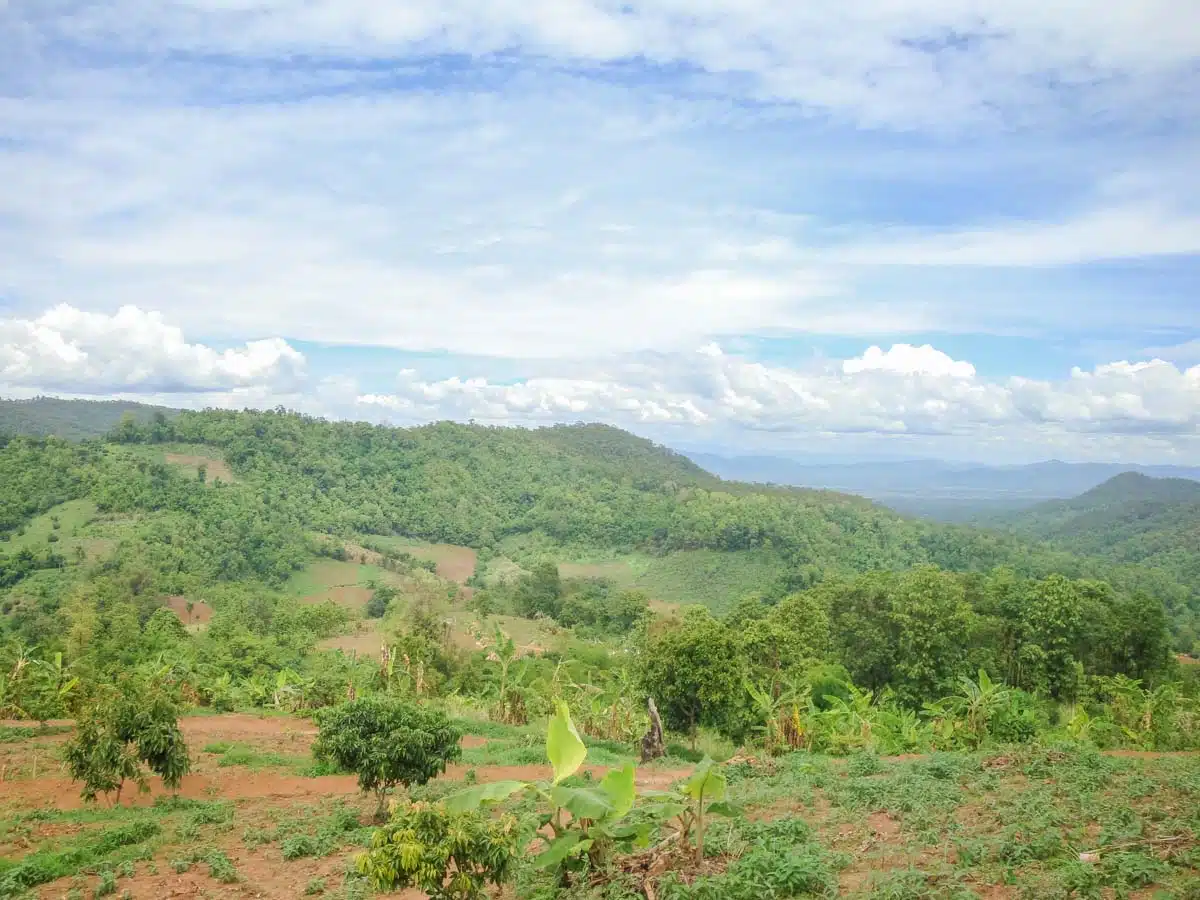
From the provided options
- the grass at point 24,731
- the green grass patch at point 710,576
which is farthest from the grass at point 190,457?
the grass at point 24,731

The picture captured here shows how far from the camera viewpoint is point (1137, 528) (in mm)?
99500

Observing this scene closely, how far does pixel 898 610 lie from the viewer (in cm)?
2828

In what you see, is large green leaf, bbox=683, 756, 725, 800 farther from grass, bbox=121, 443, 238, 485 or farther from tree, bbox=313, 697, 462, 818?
grass, bbox=121, 443, 238, 485

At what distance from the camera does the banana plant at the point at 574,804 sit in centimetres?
599

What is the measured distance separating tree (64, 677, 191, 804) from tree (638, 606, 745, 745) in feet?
33.7

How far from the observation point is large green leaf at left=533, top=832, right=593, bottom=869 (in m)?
6.04

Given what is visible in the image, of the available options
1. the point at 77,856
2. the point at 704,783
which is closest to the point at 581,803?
the point at 704,783

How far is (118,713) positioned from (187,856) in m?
2.88

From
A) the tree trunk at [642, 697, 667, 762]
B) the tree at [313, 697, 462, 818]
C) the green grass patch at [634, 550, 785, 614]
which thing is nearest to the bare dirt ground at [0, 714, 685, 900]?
the tree at [313, 697, 462, 818]

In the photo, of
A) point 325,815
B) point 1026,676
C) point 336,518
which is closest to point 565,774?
point 325,815

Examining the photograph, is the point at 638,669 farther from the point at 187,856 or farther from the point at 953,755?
the point at 187,856

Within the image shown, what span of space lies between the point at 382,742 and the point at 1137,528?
116m

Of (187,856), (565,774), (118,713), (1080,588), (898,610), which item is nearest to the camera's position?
(565,774)

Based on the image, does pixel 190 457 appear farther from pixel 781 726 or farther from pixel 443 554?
pixel 781 726
